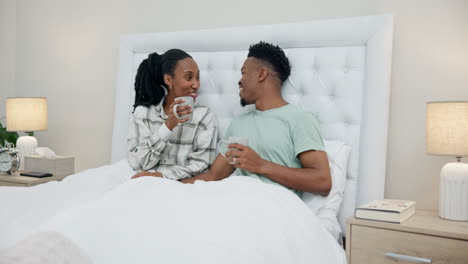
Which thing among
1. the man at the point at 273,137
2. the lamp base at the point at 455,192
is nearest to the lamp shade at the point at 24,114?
the man at the point at 273,137

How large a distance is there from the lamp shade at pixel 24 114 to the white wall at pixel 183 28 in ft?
1.34

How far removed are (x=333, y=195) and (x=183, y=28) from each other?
1496 millimetres

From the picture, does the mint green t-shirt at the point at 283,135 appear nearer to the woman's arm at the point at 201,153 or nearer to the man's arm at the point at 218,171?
the man's arm at the point at 218,171

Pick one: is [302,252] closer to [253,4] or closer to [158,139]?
[158,139]

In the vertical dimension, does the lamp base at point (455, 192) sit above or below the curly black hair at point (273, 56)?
below

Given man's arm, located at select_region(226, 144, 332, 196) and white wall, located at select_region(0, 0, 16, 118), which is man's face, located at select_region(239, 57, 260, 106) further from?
white wall, located at select_region(0, 0, 16, 118)

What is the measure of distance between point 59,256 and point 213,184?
0.79m

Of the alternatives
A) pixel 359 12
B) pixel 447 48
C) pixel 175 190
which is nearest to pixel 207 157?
pixel 175 190

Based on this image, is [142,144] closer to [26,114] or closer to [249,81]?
[249,81]

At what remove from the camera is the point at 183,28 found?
9.05 feet

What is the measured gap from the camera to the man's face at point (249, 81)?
213cm

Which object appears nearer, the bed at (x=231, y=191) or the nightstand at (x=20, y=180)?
the bed at (x=231, y=191)

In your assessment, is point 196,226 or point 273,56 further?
point 273,56

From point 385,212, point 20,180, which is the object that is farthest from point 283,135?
point 20,180
